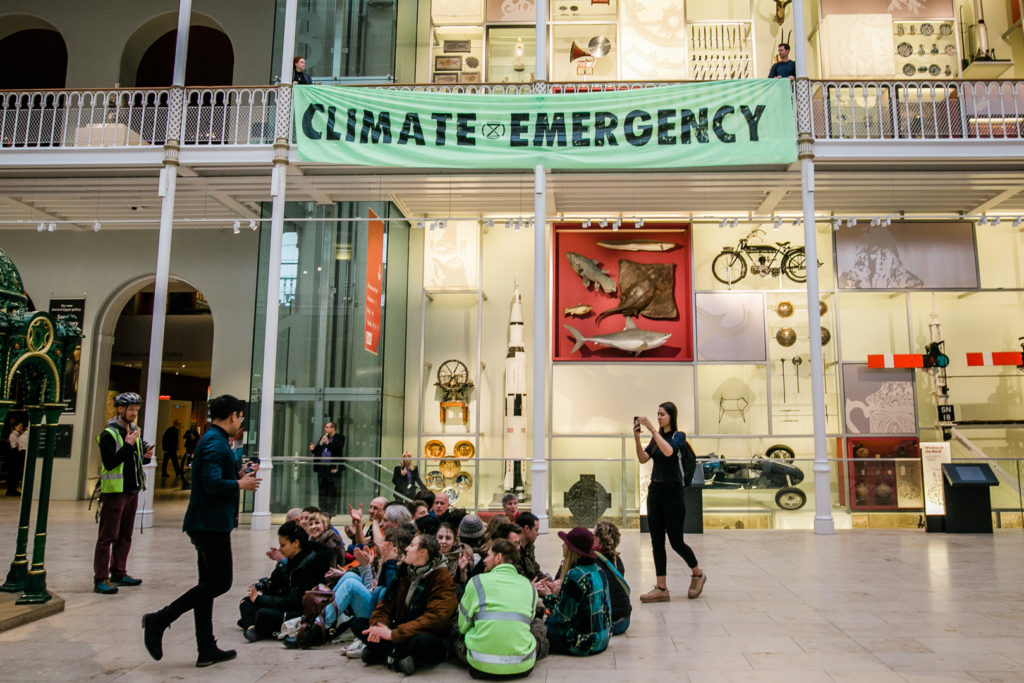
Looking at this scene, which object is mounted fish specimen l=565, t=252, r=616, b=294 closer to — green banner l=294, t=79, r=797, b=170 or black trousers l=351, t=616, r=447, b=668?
green banner l=294, t=79, r=797, b=170

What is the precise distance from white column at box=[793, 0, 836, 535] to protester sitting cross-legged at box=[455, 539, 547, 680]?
8286 mm

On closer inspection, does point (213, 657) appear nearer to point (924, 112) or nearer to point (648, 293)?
point (648, 293)

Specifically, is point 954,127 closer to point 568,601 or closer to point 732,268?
point 732,268

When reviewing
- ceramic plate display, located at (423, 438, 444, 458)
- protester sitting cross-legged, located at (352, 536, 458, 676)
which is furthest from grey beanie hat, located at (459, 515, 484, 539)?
ceramic plate display, located at (423, 438, 444, 458)

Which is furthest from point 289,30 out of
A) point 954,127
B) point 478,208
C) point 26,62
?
point 954,127

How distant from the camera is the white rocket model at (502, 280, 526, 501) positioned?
16.0 meters

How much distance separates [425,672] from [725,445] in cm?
1237

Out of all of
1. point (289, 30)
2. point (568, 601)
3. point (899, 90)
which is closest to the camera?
point (568, 601)

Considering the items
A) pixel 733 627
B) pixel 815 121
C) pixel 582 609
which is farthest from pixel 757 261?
pixel 582 609

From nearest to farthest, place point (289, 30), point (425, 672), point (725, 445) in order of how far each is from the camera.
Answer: point (425, 672) → point (289, 30) → point (725, 445)

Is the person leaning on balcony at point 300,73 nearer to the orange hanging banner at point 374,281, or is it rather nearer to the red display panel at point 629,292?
the orange hanging banner at point 374,281

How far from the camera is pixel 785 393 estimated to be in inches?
637

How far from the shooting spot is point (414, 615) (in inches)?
184

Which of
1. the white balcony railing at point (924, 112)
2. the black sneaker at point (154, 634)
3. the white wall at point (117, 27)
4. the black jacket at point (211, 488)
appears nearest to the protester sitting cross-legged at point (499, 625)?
the black jacket at point (211, 488)
